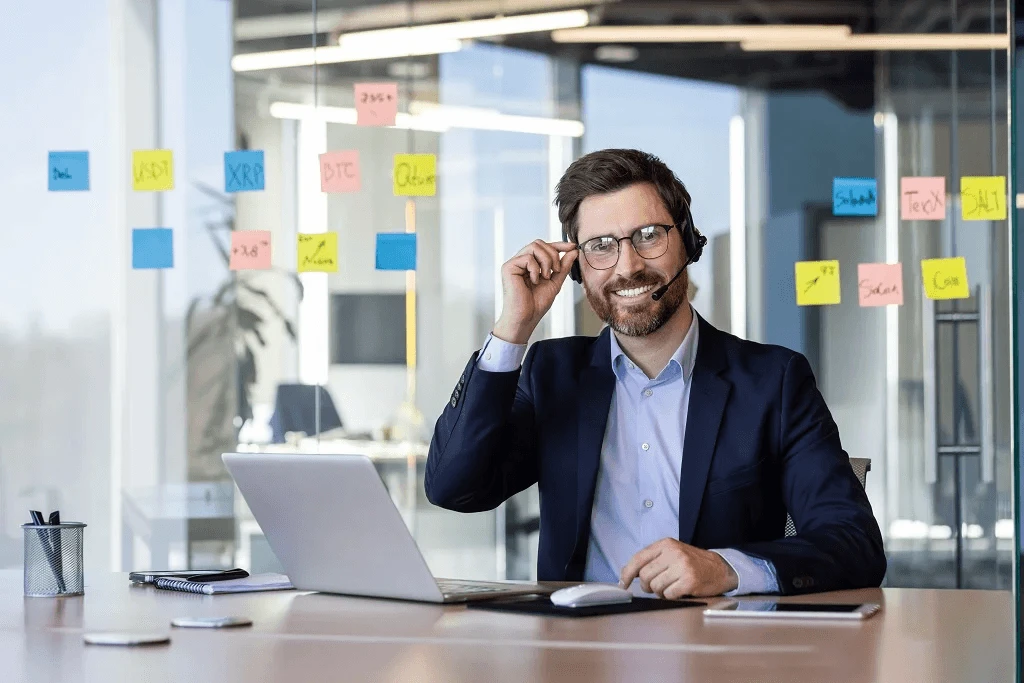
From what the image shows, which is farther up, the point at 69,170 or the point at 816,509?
the point at 69,170

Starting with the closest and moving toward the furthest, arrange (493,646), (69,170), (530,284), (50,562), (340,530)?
(493,646) < (340,530) < (50,562) < (530,284) < (69,170)

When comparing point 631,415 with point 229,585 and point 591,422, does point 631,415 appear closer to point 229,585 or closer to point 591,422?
point 591,422

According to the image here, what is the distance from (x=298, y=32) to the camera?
13.2ft

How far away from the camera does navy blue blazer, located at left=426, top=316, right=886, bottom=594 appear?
1.95m

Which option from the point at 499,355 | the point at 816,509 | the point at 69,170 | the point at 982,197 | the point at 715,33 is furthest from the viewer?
the point at 69,170

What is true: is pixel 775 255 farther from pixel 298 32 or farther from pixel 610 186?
pixel 610 186

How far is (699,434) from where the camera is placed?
1978mm

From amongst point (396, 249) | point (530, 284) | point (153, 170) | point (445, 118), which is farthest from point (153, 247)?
point (530, 284)

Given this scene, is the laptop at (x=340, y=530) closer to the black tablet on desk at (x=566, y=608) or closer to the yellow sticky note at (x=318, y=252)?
the black tablet on desk at (x=566, y=608)

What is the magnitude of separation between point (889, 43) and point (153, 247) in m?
2.23

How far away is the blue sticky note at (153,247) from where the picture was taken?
156 inches

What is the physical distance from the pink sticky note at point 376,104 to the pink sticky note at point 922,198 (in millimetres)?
1493

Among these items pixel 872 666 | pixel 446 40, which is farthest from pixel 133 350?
pixel 872 666

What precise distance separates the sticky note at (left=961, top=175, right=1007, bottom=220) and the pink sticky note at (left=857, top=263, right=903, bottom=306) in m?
0.24
